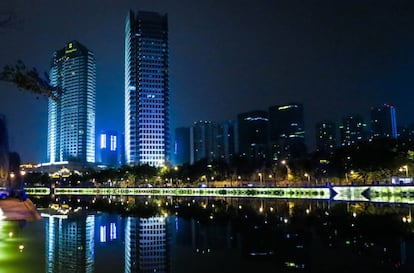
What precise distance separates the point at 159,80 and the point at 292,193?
112045 millimetres

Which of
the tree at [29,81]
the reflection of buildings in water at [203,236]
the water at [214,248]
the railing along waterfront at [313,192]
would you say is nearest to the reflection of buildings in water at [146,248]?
the water at [214,248]

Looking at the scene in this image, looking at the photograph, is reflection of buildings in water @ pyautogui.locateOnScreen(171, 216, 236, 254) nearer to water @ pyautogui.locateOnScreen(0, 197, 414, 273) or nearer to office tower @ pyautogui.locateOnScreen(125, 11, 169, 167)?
water @ pyautogui.locateOnScreen(0, 197, 414, 273)

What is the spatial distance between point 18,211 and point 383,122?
152464 mm

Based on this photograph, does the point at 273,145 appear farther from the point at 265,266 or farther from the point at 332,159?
the point at 265,266

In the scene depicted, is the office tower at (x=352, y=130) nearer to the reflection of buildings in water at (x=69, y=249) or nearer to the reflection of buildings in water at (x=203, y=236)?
the reflection of buildings in water at (x=203, y=236)

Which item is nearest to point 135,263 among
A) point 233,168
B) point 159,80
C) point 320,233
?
point 320,233

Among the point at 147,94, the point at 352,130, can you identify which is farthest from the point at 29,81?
the point at 352,130

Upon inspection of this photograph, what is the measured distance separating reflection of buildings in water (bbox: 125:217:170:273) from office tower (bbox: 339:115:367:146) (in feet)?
507

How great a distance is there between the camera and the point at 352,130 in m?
172

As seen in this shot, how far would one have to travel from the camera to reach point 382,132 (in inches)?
6319

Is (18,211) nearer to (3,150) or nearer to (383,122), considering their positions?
(3,150)

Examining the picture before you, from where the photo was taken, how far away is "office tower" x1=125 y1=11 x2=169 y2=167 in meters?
166

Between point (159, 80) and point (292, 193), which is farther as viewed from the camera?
point (159, 80)

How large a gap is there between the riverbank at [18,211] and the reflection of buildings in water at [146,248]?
893 cm
